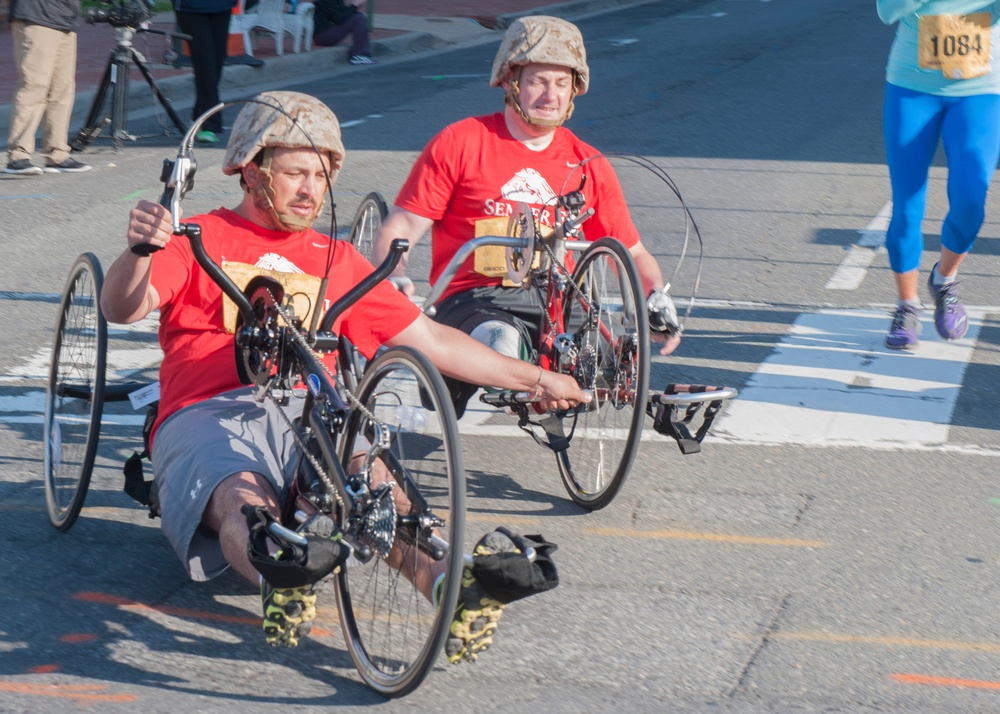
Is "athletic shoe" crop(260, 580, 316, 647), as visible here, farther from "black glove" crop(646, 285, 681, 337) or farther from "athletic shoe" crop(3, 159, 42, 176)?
"athletic shoe" crop(3, 159, 42, 176)

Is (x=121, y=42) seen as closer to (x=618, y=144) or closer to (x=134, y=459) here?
(x=618, y=144)

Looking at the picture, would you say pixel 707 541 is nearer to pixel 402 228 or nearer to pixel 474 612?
pixel 474 612

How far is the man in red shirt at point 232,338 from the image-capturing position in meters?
3.61

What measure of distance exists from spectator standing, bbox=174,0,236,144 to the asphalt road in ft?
8.30

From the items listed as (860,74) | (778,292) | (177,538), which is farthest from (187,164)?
(860,74)

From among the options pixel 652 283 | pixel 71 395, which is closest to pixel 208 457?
pixel 71 395

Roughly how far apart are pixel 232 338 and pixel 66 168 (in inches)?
291

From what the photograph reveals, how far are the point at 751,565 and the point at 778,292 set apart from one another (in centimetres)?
371

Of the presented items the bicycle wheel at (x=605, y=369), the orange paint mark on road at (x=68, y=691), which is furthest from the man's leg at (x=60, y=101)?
the orange paint mark on road at (x=68, y=691)

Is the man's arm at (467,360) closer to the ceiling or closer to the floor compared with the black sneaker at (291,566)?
closer to the ceiling

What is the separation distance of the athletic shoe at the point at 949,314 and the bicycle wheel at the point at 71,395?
13.1 feet

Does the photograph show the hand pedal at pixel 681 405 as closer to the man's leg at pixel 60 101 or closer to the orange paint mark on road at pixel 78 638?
the orange paint mark on road at pixel 78 638

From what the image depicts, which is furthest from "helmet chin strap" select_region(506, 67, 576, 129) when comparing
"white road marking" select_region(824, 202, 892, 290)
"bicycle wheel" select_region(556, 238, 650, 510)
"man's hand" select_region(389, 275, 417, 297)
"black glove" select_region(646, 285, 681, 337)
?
"white road marking" select_region(824, 202, 892, 290)

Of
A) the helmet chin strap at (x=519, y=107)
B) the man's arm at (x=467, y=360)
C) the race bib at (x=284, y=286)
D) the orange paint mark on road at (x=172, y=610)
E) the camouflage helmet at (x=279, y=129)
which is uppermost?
the helmet chin strap at (x=519, y=107)
